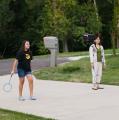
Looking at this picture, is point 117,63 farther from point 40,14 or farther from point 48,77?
point 40,14

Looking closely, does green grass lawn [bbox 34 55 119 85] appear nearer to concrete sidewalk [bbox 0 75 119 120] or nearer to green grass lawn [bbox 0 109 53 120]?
concrete sidewalk [bbox 0 75 119 120]

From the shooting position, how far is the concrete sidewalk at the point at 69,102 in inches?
432

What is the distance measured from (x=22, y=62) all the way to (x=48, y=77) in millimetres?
5612

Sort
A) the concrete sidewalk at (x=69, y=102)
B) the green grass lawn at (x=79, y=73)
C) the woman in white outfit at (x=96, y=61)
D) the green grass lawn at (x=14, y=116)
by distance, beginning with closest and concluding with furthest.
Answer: the green grass lawn at (x=14, y=116)
the concrete sidewalk at (x=69, y=102)
the woman in white outfit at (x=96, y=61)
the green grass lawn at (x=79, y=73)

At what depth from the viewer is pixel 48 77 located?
62.5 ft

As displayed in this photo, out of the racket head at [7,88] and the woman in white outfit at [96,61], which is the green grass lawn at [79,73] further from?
the racket head at [7,88]

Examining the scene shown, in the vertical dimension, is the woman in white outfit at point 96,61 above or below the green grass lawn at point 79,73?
above

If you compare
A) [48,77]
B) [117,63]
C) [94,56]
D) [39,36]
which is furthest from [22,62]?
[39,36]

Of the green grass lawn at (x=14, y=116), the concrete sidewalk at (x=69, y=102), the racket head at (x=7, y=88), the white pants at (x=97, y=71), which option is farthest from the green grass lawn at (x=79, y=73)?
the green grass lawn at (x=14, y=116)

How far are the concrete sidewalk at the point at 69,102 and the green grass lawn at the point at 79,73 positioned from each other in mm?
1032

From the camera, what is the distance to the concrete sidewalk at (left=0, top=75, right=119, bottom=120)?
1098 cm

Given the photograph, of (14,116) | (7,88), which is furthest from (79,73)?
(14,116)

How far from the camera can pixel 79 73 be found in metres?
19.3

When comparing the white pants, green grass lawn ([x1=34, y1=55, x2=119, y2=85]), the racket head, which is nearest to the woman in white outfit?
the white pants
